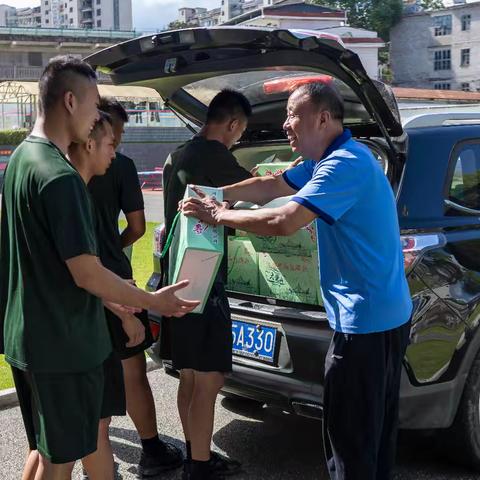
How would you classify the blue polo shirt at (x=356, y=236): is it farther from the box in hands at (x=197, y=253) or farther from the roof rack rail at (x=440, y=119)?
the roof rack rail at (x=440, y=119)

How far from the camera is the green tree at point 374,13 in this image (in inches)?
3140

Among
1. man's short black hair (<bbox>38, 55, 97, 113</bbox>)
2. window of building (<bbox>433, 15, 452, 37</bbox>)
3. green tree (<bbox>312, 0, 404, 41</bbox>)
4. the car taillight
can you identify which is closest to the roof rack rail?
the car taillight

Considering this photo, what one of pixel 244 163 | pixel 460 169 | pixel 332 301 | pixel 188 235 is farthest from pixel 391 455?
pixel 244 163

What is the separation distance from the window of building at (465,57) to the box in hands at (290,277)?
2964 inches

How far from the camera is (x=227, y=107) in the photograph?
11.0 ft

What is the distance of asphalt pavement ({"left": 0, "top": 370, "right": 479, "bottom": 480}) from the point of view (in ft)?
11.8

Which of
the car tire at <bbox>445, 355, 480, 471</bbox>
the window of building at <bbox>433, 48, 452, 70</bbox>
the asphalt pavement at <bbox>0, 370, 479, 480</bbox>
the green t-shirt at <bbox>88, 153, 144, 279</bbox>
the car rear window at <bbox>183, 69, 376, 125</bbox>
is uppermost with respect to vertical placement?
the window of building at <bbox>433, 48, 452, 70</bbox>

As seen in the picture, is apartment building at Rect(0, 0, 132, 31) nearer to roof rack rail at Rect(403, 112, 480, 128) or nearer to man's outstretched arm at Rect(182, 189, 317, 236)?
roof rack rail at Rect(403, 112, 480, 128)

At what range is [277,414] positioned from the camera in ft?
14.5

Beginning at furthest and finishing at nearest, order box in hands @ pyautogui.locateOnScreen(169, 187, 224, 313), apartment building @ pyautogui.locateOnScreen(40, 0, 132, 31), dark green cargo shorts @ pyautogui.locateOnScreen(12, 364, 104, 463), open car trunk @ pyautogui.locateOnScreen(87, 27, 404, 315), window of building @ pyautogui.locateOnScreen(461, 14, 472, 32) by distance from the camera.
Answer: apartment building @ pyautogui.locateOnScreen(40, 0, 132, 31)
window of building @ pyautogui.locateOnScreen(461, 14, 472, 32)
open car trunk @ pyautogui.locateOnScreen(87, 27, 404, 315)
box in hands @ pyautogui.locateOnScreen(169, 187, 224, 313)
dark green cargo shorts @ pyautogui.locateOnScreen(12, 364, 104, 463)

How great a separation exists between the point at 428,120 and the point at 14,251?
91.2 inches

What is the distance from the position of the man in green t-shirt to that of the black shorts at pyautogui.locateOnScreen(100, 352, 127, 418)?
44cm

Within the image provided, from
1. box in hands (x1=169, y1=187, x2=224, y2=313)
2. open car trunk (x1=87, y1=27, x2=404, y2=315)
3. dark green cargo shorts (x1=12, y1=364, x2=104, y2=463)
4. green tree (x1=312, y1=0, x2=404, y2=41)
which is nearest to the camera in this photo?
dark green cargo shorts (x1=12, y1=364, x2=104, y2=463)

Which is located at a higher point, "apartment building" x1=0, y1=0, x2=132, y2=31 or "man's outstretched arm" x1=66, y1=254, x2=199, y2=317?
"apartment building" x1=0, y1=0, x2=132, y2=31
